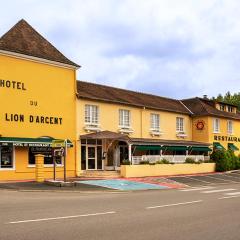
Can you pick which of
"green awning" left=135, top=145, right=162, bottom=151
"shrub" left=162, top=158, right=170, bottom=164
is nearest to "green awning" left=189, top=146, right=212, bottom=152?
"shrub" left=162, top=158, right=170, bottom=164

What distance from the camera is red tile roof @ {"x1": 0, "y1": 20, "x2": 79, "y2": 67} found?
94.6ft

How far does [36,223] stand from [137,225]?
2317 millimetres

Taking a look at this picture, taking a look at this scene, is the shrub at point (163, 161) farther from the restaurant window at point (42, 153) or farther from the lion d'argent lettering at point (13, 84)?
the lion d'argent lettering at point (13, 84)

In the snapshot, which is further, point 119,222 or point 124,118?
point 124,118

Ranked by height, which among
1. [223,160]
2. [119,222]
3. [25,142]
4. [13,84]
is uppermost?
[13,84]

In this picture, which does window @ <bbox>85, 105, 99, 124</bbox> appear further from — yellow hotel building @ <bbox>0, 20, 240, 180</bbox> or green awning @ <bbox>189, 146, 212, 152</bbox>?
green awning @ <bbox>189, 146, 212, 152</bbox>

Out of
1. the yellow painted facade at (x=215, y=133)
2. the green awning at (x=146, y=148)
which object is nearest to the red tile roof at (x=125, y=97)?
the yellow painted facade at (x=215, y=133)

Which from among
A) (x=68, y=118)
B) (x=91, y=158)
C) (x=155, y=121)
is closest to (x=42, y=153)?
(x=68, y=118)

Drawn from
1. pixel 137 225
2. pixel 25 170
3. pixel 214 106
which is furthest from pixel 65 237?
pixel 214 106

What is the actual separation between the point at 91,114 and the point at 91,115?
75 mm

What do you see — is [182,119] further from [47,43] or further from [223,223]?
[223,223]

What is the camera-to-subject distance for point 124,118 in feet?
119

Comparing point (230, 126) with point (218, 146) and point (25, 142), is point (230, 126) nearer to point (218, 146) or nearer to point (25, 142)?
point (218, 146)

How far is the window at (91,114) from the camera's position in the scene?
3328 centimetres
